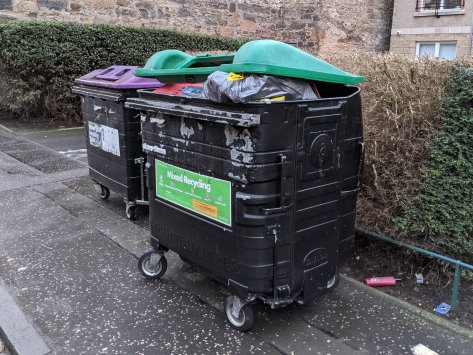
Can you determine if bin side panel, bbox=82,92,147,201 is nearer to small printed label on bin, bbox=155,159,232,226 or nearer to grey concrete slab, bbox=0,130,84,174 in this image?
small printed label on bin, bbox=155,159,232,226

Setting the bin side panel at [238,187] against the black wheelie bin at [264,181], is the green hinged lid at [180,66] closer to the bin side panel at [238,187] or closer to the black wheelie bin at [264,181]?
the black wheelie bin at [264,181]

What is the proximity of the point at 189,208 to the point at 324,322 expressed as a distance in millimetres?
1199

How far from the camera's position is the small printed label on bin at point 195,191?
8.43 ft

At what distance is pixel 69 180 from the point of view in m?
5.86

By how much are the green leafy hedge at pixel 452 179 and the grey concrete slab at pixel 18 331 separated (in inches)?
110

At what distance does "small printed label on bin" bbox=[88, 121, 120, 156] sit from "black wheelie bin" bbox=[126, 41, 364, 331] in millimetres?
1451

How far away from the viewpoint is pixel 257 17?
48.6ft

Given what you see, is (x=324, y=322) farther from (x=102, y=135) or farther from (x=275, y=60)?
(x=102, y=135)

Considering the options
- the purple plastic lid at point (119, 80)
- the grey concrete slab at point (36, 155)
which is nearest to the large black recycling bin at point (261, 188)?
the purple plastic lid at point (119, 80)

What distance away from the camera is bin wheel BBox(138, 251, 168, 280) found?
11.0 ft

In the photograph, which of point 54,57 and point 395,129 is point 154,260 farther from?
point 54,57

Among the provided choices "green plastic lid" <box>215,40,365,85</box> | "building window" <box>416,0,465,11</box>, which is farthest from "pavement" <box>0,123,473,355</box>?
"building window" <box>416,0,465,11</box>

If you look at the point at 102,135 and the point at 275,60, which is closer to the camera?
the point at 275,60

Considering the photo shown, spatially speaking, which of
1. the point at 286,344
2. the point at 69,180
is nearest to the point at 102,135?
the point at 69,180
